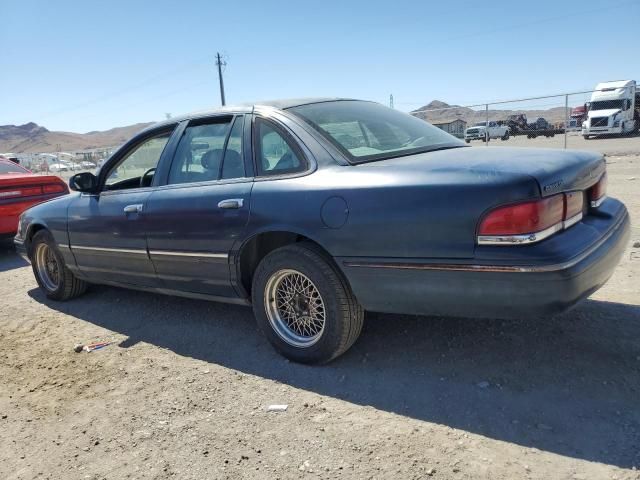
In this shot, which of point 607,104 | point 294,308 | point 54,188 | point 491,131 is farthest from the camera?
point 607,104

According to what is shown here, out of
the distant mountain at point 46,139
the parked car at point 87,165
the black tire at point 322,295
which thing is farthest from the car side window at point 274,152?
the distant mountain at point 46,139

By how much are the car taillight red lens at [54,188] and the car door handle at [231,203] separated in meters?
5.68

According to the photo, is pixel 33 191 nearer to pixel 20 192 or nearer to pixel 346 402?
pixel 20 192

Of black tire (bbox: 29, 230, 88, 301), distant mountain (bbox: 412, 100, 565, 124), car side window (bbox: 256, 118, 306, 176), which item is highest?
distant mountain (bbox: 412, 100, 565, 124)

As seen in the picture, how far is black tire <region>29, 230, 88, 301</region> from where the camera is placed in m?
5.12

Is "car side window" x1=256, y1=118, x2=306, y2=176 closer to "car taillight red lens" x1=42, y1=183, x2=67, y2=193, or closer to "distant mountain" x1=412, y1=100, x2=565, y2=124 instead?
"car taillight red lens" x1=42, y1=183, x2=67, y2=193

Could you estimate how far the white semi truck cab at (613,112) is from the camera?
1181 inches

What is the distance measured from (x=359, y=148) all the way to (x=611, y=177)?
8754mm

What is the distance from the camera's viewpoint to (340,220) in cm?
291

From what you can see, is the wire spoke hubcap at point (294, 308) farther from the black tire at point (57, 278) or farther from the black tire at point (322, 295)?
the black tire at point (57, 278)

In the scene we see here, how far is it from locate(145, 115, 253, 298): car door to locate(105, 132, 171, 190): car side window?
0.36m

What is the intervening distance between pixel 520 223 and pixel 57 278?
14.8 ft

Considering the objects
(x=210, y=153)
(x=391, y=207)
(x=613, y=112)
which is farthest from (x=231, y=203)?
(x=613, y=112)

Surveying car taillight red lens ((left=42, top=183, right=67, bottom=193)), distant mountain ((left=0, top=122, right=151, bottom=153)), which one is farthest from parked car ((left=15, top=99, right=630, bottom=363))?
distant mountain ((left=0, top=122, right=151, bottom=153))
